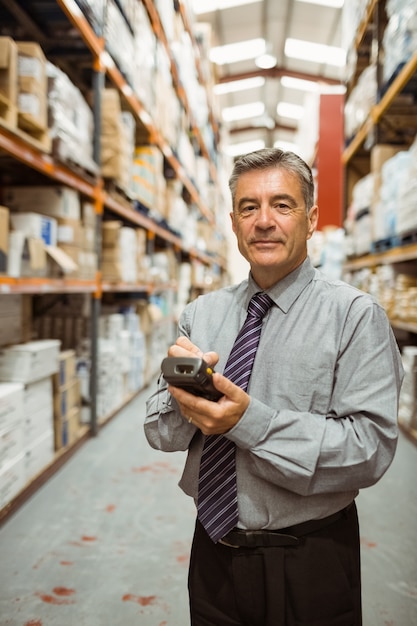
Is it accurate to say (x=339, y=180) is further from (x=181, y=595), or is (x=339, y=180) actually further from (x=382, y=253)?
(x=181, y=595)

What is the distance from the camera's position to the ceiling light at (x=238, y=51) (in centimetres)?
1207

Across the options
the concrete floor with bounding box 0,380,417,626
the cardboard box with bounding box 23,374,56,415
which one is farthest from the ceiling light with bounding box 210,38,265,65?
the concrete floor with bounding box 0,380,417,626

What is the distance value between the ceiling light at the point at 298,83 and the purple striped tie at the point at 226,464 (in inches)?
568

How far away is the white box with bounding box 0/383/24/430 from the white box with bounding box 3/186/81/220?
3.98 feet

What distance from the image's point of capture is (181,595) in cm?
188

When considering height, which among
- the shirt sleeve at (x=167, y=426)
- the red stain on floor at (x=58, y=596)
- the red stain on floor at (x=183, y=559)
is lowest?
the red stain on floor at (x=58, y=596)

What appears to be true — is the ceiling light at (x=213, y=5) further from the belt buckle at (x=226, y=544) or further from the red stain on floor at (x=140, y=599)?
the belt buckle at (x=226, y=544)

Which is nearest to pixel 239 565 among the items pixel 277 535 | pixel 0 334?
pixel 277 535

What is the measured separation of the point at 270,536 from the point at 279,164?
81 cm

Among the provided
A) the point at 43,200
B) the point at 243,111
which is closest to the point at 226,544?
the point at 43,200

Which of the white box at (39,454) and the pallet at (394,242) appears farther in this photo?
the pallet at (394,242)

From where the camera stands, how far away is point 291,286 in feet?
3.83

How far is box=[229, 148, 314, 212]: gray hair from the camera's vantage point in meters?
1.13

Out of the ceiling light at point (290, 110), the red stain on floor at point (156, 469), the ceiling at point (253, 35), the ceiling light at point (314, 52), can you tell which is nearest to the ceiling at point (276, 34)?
the ceiling at point (253, 35)
